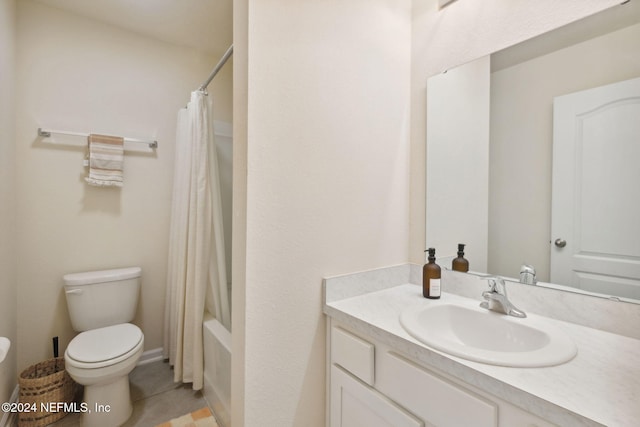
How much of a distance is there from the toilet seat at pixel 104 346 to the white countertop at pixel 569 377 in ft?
4.54

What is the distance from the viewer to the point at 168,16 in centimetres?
193

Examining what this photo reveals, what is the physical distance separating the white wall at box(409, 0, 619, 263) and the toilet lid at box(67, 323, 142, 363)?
65.2 inches

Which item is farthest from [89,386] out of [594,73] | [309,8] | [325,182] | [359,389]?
[594,73]

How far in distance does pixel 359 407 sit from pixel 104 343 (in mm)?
1512

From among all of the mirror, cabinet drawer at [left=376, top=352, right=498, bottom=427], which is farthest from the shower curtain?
the mirror

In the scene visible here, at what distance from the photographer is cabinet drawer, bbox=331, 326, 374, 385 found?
36.6 inches

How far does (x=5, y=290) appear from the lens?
5.07ft

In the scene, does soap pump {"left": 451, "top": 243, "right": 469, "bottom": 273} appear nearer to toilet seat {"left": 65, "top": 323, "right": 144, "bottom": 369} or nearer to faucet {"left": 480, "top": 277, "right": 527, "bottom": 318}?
faucet {"left": 480, "top": 277, "right": 527, "bottom": 318}

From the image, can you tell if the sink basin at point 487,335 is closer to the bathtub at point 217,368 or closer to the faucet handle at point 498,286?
the faucet handle at point 498,286

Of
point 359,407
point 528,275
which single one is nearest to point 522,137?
point 528,275

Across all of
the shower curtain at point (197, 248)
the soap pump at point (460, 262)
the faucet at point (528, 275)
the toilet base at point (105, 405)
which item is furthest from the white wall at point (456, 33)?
the toilet base at point (105, 405)

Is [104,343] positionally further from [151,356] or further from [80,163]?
[80,163]

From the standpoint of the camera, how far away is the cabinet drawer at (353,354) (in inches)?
36.6

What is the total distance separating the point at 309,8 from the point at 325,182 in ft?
2.16
